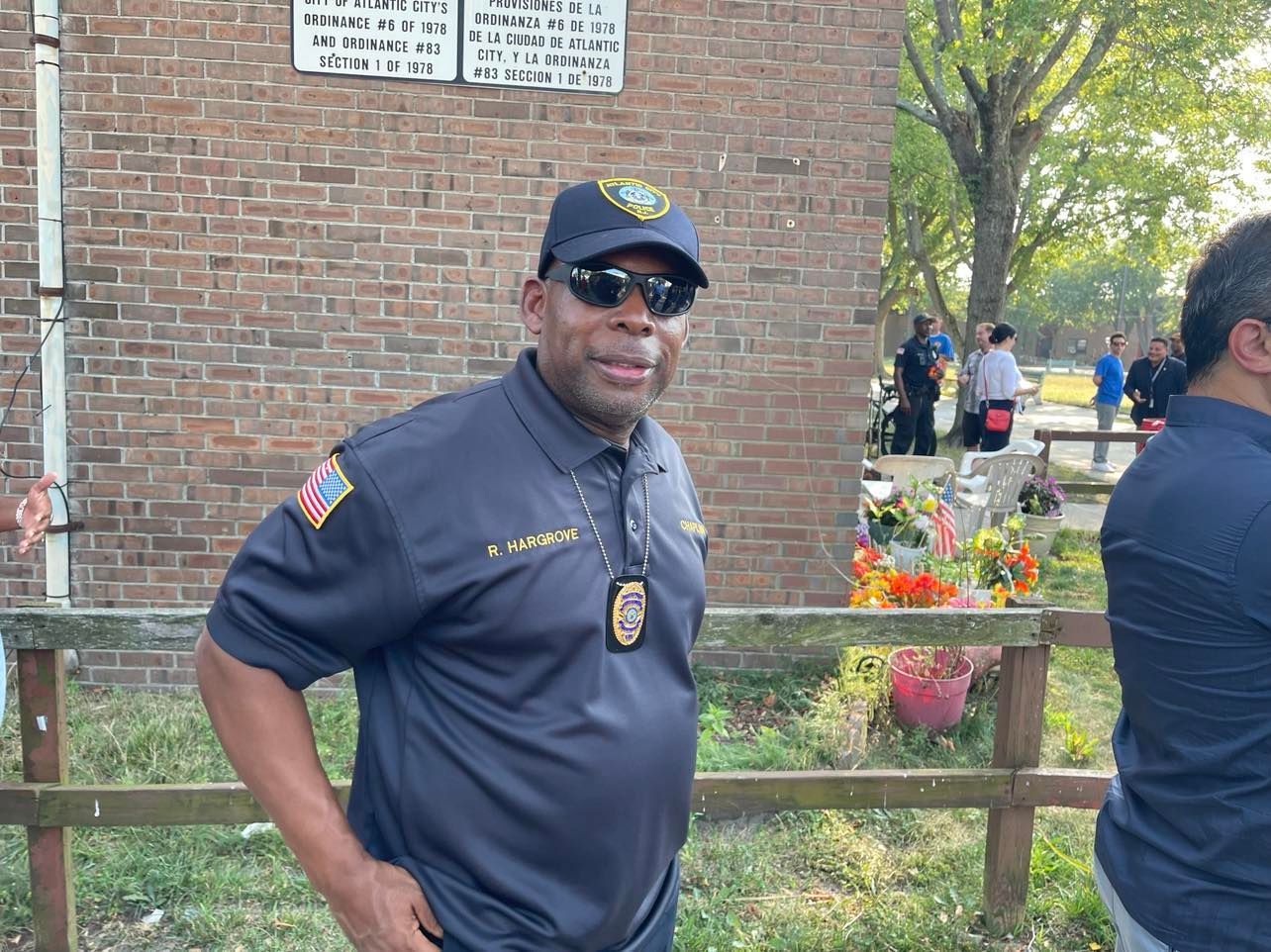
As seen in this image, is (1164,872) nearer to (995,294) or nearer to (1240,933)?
(1240,933)

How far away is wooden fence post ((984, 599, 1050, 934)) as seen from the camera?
322 cm

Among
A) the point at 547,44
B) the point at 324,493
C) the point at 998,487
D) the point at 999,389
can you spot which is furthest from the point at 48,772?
the point at 999,389

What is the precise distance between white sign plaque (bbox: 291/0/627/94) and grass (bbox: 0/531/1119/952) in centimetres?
293

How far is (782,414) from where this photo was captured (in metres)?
5.07

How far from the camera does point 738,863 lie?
11.9 ft

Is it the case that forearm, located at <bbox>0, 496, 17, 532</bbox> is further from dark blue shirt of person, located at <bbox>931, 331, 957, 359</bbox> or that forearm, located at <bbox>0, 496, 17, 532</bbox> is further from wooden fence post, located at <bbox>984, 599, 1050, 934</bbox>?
dark blue shirt of person, located at <bbox>931, 331, 957, 359</bbox>

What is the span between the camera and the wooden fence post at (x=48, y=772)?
9.29 ft

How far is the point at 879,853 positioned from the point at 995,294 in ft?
41.2

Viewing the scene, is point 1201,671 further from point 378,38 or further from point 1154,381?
point 1154,381

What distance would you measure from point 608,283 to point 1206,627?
1.16 meters

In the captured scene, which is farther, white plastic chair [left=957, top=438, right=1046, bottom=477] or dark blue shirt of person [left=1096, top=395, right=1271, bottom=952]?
white plastic chair [left=957, top=438, right=1046, bottom=477]

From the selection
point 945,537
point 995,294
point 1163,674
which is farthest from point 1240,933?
point 995,294

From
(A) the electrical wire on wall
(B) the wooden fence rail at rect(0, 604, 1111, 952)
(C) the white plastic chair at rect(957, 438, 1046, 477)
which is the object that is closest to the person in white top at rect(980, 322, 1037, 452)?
(C) the white plastic chair at rect(957, 438, 1046, 477)

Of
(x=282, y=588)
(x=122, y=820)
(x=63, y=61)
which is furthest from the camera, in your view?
(x=63, y=61)
